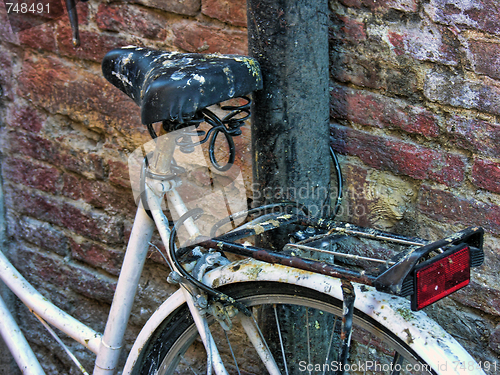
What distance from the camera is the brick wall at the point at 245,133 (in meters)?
1.09

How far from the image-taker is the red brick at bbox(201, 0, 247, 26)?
127cm

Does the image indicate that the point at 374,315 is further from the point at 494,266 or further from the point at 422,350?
the point at 494,266

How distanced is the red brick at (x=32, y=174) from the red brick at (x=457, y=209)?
128 cm

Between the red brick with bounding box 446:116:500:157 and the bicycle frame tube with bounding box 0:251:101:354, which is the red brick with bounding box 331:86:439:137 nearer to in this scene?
the red brick with bounding box 446:116:500:157

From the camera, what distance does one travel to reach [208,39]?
135cm

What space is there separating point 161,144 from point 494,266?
0.82 m

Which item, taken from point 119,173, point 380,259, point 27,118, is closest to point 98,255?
point 119,173

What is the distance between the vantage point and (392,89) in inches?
45.4

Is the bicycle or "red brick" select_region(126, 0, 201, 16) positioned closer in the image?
the bicycle

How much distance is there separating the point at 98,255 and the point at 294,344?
912 millimetres

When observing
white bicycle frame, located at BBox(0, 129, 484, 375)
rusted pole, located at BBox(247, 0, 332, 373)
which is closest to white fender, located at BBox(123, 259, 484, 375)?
white bicycle frame, located at BBox(0, 129, 484, 375)

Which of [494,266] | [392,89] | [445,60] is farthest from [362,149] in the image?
[494,266]

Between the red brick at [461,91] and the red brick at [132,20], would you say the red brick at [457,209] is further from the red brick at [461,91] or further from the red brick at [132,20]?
the red brick at [132,20]

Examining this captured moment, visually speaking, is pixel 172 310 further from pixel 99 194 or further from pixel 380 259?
pixel 99 194
